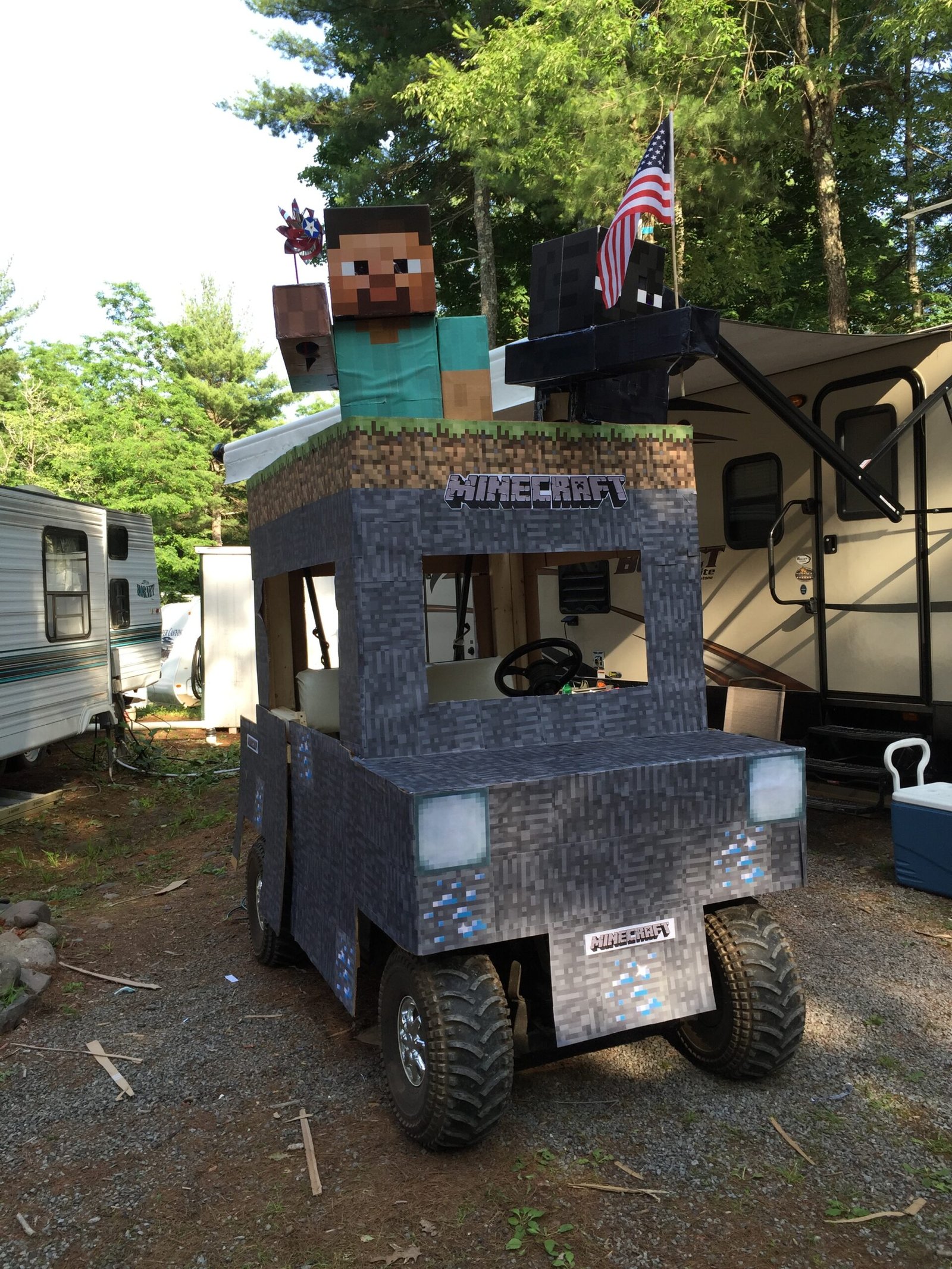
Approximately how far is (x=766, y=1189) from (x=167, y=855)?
5.31 metres

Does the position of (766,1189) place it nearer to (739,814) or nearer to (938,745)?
(739,814)

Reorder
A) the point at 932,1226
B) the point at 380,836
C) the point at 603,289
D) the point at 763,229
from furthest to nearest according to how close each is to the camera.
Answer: the point at 763,229 < the point at 603,289 < the point at 380,836 < the point at 932,1226

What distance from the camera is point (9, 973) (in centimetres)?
411

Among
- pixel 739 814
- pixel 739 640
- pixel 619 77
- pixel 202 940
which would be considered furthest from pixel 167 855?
pixel 619 77

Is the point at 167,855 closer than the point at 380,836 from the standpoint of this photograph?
No

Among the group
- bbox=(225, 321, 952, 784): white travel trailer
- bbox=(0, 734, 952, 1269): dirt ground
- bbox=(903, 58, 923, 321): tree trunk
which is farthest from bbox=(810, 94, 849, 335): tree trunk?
bbox=(0, 734, 952, 1269): dirt ground

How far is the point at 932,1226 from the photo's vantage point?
2.40 metres

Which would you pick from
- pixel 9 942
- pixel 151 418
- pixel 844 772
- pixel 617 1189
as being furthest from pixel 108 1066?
pixel 151 418

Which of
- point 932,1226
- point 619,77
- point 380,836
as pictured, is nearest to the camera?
point 932,1226

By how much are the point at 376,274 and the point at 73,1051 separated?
3.13m

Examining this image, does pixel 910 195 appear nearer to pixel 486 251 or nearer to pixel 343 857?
pixel 486 251

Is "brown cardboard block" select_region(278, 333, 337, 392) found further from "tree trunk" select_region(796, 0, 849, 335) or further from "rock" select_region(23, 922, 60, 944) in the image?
"tree trunk" select_region(796, 0, 849, 335)

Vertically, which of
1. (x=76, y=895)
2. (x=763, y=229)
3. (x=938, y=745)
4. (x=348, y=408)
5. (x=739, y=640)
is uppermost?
(x=763, y=229)

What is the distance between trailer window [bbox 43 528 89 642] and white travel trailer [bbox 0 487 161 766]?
0.01 meters
